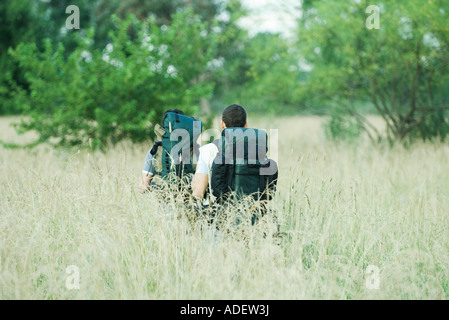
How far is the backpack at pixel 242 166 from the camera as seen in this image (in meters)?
3.40

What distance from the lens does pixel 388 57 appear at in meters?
9.48

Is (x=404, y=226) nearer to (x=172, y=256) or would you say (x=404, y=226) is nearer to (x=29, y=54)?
(x=172, y=256)

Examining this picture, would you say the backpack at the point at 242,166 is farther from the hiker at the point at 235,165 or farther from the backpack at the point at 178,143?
the backpack at the point at 178,143

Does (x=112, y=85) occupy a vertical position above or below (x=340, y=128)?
above

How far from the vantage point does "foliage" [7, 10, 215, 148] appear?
863cm

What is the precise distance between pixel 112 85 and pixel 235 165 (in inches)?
226

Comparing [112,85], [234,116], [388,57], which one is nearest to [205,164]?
[234,116]

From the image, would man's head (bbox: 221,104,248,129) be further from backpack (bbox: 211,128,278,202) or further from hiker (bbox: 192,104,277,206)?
backpack (bbox: 211,128,278,202)

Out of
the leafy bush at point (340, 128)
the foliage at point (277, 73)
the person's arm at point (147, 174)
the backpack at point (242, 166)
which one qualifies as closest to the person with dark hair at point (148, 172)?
the person's arm at point (147, 174)

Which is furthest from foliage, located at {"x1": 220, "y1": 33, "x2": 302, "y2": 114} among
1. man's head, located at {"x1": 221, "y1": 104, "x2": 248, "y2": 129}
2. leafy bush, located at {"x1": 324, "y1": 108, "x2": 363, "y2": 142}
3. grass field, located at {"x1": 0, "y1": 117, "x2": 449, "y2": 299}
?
man's head, located at {"x1": 221, "y1": 104, "x2": 248, "y2": 129}

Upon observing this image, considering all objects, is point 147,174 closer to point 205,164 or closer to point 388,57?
point 205,164

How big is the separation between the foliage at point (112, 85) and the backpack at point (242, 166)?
207 inches
